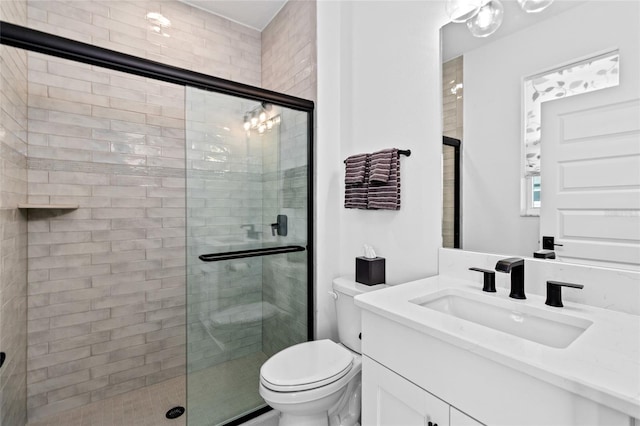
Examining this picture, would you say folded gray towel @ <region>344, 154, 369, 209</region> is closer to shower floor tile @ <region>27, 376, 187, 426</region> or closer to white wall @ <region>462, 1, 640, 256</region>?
white wall @ <region>462, 1, 640, 256</region>

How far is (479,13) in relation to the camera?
1316mm

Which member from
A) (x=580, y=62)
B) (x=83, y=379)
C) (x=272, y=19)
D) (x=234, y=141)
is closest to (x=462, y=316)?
(x=580, y=62)

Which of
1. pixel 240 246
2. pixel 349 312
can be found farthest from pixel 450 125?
pixel 240 246

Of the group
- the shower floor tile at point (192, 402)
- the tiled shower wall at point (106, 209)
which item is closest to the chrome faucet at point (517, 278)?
the shower floor tile at point (192, 402)

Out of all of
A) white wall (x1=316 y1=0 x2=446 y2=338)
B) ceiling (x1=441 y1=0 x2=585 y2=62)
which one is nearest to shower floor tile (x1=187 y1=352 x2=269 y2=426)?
white wall (x1=316 y1=0 x2=446 y2=338)

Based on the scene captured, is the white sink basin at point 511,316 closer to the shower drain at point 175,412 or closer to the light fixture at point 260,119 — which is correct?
the light fixture at point 260,119

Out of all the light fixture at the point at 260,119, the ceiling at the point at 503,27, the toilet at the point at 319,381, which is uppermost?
the ceiling at the point at 503,27

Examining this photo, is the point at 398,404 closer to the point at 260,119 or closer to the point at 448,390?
the point at 448,390

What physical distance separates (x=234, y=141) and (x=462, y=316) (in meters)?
1.35

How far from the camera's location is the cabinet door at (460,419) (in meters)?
0.80

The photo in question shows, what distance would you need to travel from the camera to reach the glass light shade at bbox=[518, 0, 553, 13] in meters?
1.13

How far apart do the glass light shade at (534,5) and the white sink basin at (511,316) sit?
1091 millimetres

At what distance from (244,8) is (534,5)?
2013mm

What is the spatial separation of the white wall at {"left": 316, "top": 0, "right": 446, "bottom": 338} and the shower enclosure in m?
0.15
